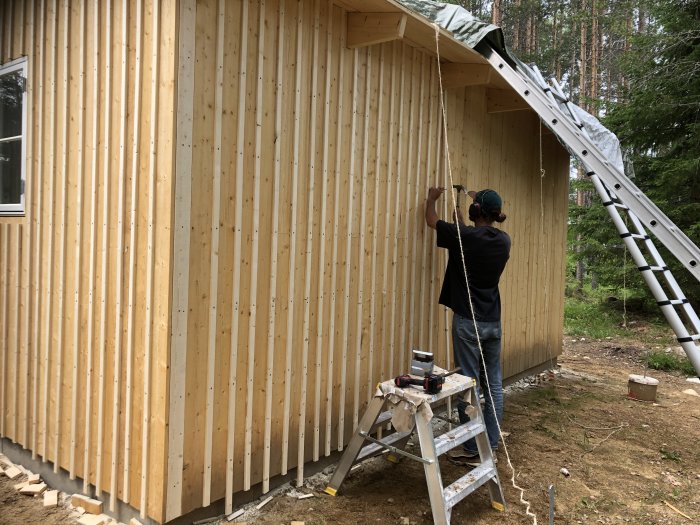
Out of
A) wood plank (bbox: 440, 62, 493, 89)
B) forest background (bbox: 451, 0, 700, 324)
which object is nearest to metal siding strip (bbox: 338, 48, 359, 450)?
wood plank (bbox: 440, 62, 493, 89)

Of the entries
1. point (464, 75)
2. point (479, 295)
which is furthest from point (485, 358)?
point (464, 75)

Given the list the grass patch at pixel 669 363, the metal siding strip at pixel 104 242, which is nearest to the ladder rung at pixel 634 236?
the metal siding strip at pixel 104 242

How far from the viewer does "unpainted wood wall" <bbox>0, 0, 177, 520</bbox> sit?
272 centimetres

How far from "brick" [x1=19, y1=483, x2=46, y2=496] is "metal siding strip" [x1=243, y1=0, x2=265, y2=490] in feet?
5.26

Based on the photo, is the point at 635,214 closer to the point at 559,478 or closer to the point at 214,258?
the point at 559,478

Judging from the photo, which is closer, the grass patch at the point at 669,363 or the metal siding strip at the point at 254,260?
the metal siding strip at the point at 254,260

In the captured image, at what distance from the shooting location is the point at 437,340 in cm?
486

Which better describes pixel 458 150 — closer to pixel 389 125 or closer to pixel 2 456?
pixel 389 125

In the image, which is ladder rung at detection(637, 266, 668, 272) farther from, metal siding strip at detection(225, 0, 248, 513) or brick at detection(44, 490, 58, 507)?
brick at detection(44, 490, 58, 507)

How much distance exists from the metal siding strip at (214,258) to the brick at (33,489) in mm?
1504

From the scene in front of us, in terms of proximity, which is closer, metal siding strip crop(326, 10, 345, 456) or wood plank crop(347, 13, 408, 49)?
wood plank crop(347, 13, 408, 49)

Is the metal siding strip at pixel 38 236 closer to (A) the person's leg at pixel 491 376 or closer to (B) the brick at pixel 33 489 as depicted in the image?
(B) the brick at pixel 33 489

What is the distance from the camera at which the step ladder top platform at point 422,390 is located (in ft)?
9.82

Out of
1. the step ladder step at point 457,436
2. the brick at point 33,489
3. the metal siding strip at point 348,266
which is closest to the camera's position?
the step ladder step at point 457,436
